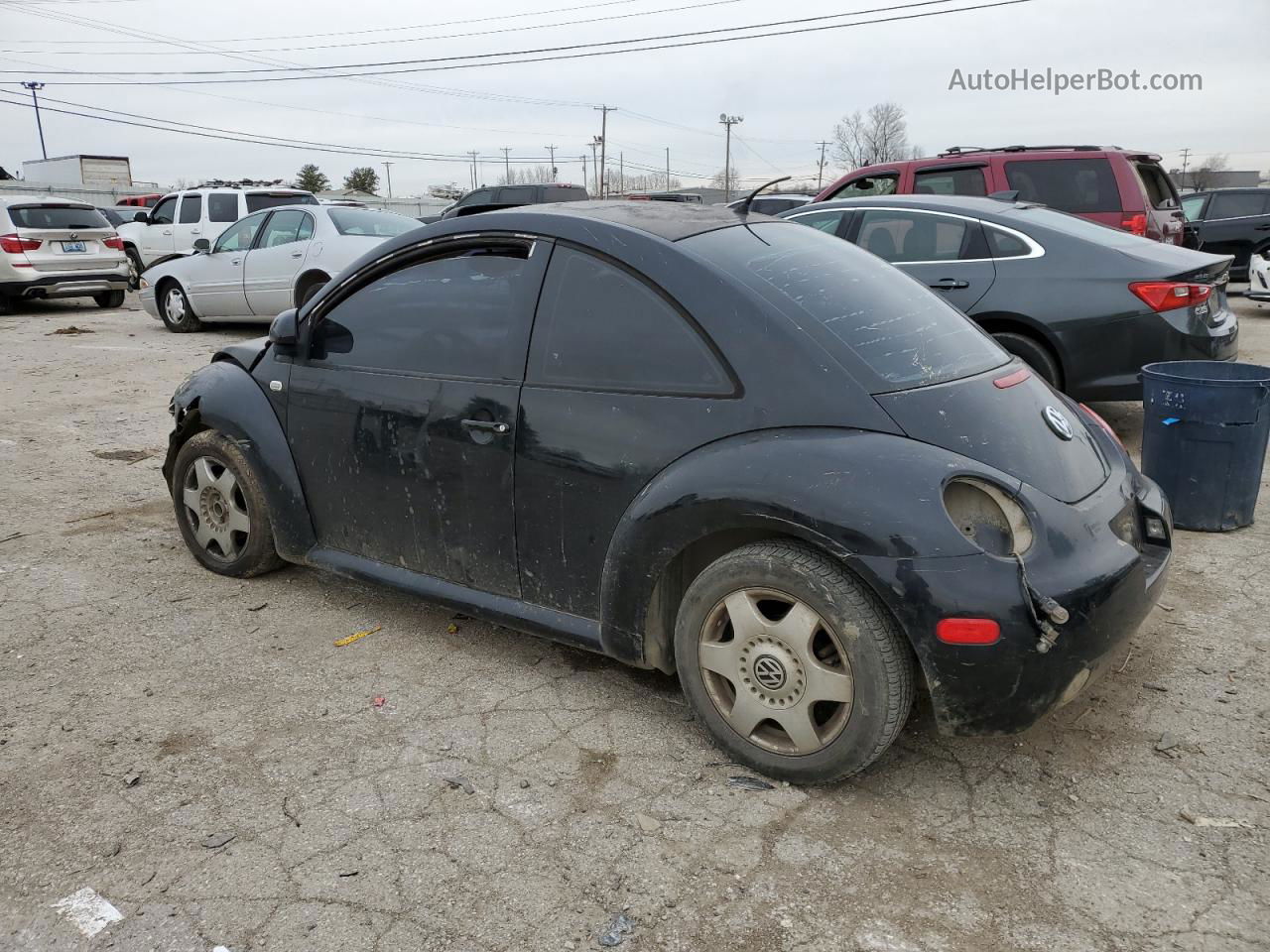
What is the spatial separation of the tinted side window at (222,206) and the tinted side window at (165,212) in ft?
4.44

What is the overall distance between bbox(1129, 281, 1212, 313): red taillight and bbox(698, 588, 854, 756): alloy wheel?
4.24 meters

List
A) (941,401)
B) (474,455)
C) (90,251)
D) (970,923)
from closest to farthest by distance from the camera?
(970,923) → (941,401) → (474,455) → (90,251)

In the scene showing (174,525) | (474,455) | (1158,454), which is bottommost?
(174,525)

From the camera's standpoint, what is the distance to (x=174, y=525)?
5.40 m

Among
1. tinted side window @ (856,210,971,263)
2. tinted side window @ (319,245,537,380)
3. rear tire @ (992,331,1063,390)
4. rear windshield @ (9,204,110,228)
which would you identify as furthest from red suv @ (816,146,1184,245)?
rear windshield @ (9,204,110,228)

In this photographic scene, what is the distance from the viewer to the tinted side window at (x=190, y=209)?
1680 centimetres

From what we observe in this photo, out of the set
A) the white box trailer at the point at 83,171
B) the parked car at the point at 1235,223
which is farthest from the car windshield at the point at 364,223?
the white box trailer at the point at 83,171

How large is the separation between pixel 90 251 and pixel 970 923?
1677 cm

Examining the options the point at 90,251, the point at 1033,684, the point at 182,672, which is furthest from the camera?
the point at 90,251

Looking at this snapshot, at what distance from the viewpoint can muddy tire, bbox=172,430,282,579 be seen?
4.33 metres

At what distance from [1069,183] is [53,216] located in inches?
561

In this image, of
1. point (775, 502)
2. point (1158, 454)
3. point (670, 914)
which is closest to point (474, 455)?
point (775, 502)

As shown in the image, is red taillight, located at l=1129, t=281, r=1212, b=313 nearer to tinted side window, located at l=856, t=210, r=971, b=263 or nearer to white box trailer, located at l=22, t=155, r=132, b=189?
tinted side window, located at l=856, t=210, r=971, b=263

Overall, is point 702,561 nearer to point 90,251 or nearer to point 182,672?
point 182,672
